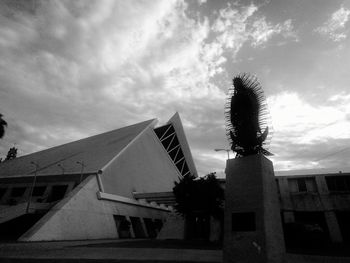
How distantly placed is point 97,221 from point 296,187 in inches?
785

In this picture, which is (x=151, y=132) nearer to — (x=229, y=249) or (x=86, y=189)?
(x=86, y=189)

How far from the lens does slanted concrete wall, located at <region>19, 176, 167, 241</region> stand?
16.3 m

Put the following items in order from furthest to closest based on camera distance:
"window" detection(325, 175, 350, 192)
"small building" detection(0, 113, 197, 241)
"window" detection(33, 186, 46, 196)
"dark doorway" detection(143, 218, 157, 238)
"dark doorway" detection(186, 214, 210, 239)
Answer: "dark doorway" detection(143, 218, 157, 238) → "window" detection(33, 186, 46, 196) → "dark doorway" detection(186, 214, 210, 239) → "window" detection(325, 175, 350, 192) → "small building" detection(0, 113, 197, 241)

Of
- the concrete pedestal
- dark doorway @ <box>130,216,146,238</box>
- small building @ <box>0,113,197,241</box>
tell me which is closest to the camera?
the concrete pedestal

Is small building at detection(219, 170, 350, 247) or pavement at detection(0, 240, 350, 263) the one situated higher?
small building at detection(219, 170, 350, 247)

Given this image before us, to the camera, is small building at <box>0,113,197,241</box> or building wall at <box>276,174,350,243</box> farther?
building wall at <box>276,174,350,243</box>

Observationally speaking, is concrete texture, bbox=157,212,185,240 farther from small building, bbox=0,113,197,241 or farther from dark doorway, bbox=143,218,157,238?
dark doorway, bbox=143,218,157,238

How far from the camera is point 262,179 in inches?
246

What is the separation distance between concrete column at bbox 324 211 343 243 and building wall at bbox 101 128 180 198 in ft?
67.8

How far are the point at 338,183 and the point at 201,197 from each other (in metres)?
14.6

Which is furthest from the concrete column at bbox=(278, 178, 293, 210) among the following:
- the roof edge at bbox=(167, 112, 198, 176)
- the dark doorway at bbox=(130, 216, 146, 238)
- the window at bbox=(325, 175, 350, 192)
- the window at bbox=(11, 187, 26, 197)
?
the window at bbox=(11, 187, 26, 197)

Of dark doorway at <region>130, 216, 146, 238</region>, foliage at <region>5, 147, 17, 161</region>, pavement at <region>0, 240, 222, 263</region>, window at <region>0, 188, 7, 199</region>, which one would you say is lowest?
pavement at <region>0, 240, 222, 263</region>

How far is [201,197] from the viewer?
19344mm

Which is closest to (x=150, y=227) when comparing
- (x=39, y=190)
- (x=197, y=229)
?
(x=197, y=229)
